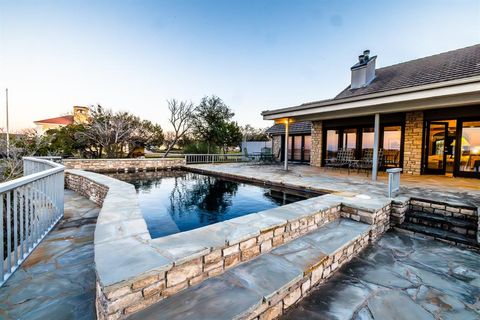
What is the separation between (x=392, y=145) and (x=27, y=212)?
10.3 m

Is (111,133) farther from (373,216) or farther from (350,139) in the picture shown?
(373,216)

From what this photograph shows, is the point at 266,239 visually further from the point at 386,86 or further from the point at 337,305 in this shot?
the point at 386,86

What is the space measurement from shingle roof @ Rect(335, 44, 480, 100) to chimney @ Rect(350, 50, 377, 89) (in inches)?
9.6

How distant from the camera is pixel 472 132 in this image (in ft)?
22.1

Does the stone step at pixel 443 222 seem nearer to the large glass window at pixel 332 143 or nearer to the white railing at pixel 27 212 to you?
the white railing at pixel 27 212

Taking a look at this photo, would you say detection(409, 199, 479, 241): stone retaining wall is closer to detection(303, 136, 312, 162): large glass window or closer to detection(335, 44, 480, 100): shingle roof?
detection(335, 44, 480, 100): shingle roof

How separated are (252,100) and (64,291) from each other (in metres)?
19.5

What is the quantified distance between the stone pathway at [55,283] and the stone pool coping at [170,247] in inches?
14.6

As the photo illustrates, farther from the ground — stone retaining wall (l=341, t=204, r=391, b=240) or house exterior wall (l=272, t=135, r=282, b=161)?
house exterior wall (l=272, t=135, r=282, b=161)

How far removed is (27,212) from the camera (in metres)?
2.30

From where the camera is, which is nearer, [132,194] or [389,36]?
[132,194]

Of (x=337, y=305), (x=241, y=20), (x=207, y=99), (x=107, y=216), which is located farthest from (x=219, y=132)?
(x=337, y=305)

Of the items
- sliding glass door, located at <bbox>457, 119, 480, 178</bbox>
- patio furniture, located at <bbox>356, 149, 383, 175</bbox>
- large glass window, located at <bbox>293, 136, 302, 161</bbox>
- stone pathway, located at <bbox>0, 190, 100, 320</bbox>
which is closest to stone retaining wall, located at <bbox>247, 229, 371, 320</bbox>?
stone pathway, located at <bbox>0, 190, 100, 320</bbox>

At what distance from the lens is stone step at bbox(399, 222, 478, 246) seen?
310cm
